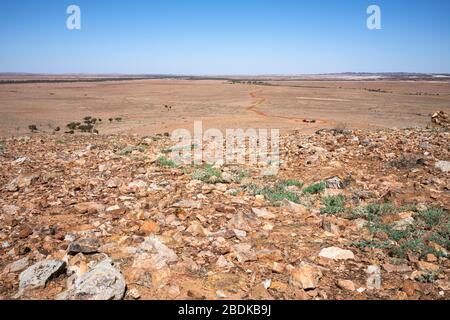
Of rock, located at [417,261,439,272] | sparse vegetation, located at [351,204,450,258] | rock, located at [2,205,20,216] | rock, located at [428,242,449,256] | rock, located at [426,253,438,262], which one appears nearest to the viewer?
rock, located at [417,261,439,272]

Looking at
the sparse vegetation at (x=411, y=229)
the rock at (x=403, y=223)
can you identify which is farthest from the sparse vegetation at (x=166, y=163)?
the rock at (x=403, y=223)

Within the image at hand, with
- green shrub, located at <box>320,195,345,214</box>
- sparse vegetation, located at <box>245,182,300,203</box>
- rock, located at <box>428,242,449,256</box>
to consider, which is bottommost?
rock, located at <box>428,242,449,256</box>

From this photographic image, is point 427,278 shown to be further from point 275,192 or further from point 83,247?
point 83,247

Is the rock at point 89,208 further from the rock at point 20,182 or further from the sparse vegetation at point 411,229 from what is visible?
the sparse vegetation at point 411,229

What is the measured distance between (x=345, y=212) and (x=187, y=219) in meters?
2.48

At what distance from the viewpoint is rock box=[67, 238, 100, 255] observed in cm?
403

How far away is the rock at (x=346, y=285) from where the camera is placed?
350cm

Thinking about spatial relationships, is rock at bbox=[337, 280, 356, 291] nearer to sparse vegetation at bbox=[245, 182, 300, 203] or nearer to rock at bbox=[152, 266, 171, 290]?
rock at bbox=[152, 266, 171, 290]

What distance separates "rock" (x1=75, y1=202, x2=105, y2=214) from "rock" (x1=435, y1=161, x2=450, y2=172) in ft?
21.2

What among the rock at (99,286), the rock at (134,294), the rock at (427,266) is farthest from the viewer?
the rock at (427,266)

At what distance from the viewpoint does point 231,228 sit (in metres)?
4.86

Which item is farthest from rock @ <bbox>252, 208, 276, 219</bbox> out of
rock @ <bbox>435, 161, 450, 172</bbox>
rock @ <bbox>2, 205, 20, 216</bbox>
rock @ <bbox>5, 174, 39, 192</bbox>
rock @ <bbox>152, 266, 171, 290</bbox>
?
rock @ <bbox>5, 174, 39, 192</bbox>

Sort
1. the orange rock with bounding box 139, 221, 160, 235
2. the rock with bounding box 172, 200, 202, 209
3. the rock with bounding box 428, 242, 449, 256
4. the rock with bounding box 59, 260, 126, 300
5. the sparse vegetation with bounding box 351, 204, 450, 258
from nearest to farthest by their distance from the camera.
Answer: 1. the rock with bounding box 59, 260, 126, 300
2. the rock with bounding box 428, 242, 449, 256
3. the sparse vegetation with bounding box 351, 204, 450, 258
4. the orange rock with bounding box 139, 221, 160, 235
5. the rock with bounding box 172, 200, 202, 209

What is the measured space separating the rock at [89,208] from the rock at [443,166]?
6447 mm
